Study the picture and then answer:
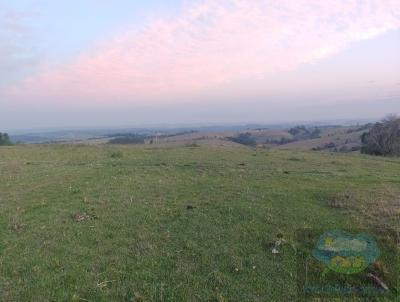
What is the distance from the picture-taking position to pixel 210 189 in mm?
14141

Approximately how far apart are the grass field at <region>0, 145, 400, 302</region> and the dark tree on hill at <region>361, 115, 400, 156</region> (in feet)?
116

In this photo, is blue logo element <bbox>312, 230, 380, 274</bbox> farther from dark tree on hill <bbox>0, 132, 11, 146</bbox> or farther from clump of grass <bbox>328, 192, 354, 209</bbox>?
dark tree on hill <bbox>0, 132, 11, 146</bbox>

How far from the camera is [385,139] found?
49.3 meters

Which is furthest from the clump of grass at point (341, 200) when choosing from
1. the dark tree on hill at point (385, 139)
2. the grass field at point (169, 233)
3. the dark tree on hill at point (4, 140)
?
the dark tree on hill at point (4, 140)

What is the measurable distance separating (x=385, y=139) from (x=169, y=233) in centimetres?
4810

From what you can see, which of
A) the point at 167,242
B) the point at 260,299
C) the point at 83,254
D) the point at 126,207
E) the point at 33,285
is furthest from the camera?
the point at 126,207

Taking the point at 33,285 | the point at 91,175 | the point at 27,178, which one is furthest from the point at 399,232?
the point at 27,178

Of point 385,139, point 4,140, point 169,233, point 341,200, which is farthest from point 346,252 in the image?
point 4,140

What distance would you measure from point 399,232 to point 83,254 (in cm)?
711

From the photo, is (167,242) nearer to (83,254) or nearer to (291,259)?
(83,254)

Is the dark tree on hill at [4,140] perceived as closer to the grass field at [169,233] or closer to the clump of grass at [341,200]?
the grass field at [169,233]

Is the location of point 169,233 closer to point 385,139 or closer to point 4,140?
point 385,139

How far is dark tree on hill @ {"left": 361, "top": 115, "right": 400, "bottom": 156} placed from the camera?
47625 mm

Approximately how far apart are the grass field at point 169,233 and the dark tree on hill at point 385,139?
35376 millimetres
